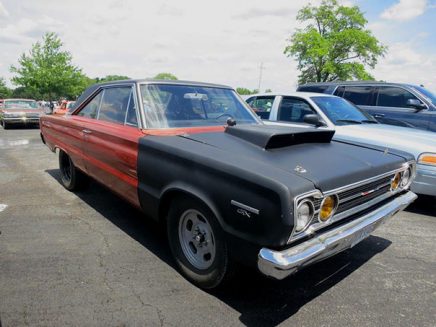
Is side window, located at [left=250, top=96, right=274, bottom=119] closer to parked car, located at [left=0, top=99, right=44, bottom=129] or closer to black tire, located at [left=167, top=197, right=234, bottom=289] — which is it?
black tire, located at [left=167, top=197, right=234, bottom=289]

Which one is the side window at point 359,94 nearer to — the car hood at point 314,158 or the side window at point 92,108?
the car hood at point 314,158

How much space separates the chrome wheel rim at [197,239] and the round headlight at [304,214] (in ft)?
2.26

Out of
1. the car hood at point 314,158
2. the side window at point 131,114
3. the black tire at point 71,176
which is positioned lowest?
the black tire at point 71,176

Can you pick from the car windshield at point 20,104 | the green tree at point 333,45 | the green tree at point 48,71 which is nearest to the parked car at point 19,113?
the car windshield at point 20,104

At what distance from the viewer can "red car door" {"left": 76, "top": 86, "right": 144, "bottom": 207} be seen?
324 centimetres

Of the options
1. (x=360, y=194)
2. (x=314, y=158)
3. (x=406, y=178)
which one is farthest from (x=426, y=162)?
(x=314, y=158)

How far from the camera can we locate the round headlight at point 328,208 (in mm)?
2256

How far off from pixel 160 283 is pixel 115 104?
84.4 inches

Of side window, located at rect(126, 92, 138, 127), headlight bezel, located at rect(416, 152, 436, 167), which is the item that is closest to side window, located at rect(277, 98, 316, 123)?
headlight bezel, located at rect(416, 152, 436, 167)

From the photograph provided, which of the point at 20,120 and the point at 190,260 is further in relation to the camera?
the point at 20,120

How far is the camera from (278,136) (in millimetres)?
2770

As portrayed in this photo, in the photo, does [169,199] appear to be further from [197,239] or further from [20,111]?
[20,111]

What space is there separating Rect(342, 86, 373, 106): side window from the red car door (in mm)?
5699

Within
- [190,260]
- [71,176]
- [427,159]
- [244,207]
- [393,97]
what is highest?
[393,97]
